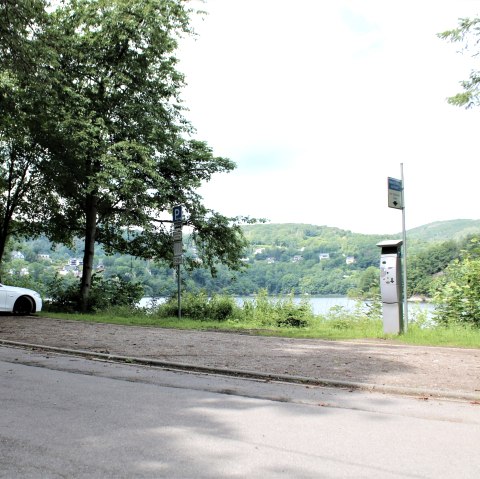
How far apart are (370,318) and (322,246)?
20014 millimetres

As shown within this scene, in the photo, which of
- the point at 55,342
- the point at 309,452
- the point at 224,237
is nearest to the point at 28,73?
the point at 55,342

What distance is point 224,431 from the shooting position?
Result: 4.91 meters

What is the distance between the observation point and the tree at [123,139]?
21.1m

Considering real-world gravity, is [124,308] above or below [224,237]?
below

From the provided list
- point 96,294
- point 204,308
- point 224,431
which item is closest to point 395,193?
point 204,308

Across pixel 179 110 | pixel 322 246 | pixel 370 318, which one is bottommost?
pixel 370 318

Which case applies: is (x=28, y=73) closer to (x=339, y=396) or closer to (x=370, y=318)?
(x=370, y=318)

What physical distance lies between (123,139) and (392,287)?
13749mm

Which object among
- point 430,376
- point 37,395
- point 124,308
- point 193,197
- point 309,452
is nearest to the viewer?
point 309,452

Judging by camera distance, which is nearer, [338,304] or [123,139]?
[338,304]

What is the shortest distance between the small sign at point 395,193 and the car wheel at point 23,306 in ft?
42.3

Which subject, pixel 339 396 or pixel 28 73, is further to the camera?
pixel 28 73

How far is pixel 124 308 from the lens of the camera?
22234 mm

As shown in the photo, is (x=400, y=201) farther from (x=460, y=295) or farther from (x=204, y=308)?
(x=204, y=308)
